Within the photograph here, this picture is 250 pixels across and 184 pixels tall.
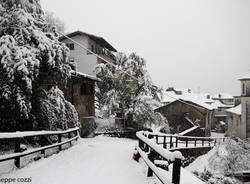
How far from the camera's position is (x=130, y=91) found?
2422 centimetres

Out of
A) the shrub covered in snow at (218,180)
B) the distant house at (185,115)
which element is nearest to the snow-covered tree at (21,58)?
the shrub covered in snow at (218,180)

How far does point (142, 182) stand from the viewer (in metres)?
5.53

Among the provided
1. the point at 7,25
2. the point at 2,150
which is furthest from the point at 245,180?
the point at 7,25

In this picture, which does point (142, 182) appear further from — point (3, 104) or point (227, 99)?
point (227, 99)

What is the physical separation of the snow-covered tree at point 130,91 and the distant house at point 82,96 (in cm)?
158

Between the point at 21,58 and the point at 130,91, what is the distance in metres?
16.3

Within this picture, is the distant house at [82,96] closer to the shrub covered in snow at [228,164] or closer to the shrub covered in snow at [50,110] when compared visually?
the shrub covered in snow at [50,110]

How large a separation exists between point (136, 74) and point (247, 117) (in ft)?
96.6

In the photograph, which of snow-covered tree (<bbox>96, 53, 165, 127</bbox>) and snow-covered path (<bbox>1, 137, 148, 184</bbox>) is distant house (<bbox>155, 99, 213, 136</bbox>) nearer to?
snow-covered tree (<bbox>96, 53, 165, 127</bbox>)

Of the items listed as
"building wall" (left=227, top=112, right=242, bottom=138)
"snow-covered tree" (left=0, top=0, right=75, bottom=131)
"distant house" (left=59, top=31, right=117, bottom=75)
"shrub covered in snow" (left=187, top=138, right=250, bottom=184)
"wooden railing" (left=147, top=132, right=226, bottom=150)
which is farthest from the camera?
"building wall" (left=227, top=112, right=242, bottom=138)

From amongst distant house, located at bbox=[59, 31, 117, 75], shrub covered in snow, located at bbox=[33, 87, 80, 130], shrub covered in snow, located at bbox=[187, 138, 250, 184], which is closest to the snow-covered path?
shrub covered in snow, located at bbox=[33, 87, 80, 130]

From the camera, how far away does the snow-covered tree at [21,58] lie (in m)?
8.78

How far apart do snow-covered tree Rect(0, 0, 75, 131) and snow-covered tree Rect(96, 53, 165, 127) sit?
41.9 ft

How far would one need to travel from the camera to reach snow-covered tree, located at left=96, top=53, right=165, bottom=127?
23.2m
